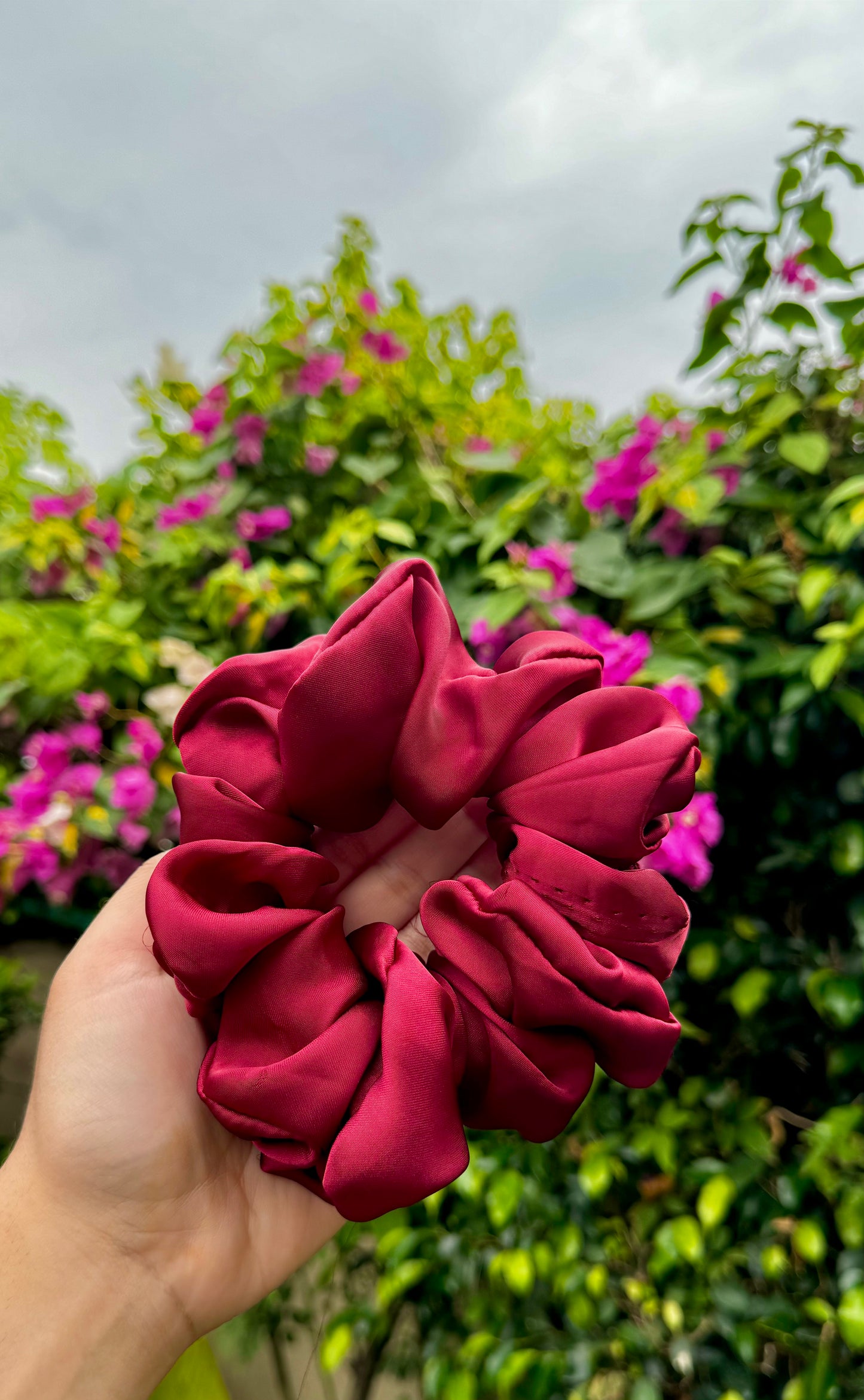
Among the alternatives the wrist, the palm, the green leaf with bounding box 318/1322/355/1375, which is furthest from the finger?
the green leaf with bounding box 318/1322/355/1375

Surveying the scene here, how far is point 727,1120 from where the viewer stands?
1.04 m

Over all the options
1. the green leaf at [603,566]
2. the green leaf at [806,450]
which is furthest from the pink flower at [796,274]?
the green leaf at [603,566]

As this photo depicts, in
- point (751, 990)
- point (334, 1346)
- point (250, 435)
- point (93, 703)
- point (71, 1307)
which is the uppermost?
point (250, 435)

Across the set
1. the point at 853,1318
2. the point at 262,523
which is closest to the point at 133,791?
the point at 262,523

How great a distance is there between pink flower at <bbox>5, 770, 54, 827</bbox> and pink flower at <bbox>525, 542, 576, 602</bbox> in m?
0.66

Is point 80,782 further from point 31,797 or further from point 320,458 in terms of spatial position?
point 320,458

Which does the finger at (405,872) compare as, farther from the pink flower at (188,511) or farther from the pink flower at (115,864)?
the pink flower at (188,511)

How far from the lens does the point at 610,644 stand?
81 cm

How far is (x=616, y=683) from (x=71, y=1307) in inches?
27.3

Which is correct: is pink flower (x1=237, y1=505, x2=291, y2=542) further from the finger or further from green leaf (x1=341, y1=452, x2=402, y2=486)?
the finger

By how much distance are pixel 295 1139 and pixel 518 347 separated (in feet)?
4.63

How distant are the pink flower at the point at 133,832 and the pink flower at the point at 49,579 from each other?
457mm

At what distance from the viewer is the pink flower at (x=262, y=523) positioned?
1064 mm

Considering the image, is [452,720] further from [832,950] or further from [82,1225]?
[832,950]
